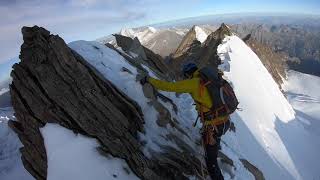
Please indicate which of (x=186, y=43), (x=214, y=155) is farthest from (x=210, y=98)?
(x=186, y=43)

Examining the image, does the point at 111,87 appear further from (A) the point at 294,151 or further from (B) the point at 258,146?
(A) the point at 294,151

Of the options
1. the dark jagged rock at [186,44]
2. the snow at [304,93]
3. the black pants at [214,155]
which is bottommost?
the snow at [304,93]

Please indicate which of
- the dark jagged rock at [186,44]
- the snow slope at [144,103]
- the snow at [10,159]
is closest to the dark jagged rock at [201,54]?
the dark jagged rock at [186,44]

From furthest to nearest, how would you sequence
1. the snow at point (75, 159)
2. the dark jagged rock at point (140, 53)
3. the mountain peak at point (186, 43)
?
the mountain peak at point (186, 43), the dark jagged rock at point (140, 53), the snow at point (75, 159)

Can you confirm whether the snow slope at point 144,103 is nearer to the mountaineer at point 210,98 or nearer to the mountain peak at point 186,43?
the mountaineer at point 210,98

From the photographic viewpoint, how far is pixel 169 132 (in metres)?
12.5

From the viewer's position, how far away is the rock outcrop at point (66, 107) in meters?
10.3

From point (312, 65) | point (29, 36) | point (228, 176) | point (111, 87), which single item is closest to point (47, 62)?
point (29, 36)

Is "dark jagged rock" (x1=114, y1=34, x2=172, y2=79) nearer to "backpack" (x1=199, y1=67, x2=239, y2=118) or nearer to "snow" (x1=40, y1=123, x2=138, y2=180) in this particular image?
"backpack" (x1=199, y1=67, x2=239, y2=118)

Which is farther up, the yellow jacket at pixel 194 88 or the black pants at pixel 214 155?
the yellow jacket at pixel 194 88

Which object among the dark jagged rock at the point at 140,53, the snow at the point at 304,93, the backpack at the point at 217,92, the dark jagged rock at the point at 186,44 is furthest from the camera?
the snow at the point at 304,93

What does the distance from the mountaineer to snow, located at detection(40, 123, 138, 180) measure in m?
2.40

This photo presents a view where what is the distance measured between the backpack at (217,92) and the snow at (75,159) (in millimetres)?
2987

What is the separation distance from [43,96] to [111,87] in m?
2.25
